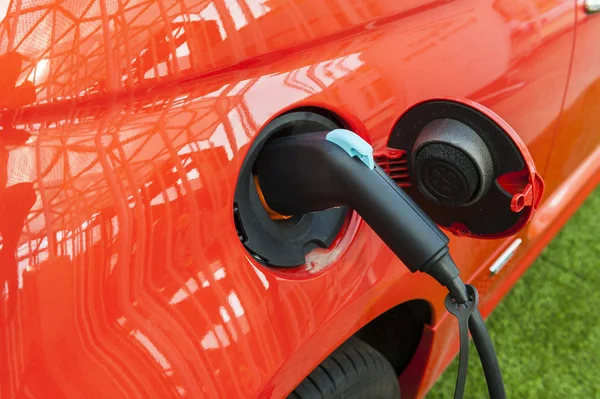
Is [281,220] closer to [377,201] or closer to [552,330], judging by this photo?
[377,201]

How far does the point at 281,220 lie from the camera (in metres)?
1.03

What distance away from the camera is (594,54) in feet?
5.41

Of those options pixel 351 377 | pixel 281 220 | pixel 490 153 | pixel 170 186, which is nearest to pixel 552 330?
pixel 351 377

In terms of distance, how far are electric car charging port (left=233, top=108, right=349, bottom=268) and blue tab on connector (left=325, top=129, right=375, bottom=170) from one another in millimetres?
104

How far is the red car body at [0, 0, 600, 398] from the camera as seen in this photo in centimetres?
73

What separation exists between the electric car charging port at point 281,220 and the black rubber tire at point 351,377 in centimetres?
26

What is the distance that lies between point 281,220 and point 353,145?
0.21 m

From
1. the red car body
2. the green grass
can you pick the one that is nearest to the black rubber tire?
the red car body

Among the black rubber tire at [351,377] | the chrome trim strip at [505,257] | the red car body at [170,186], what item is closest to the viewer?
the red car body at [170,186]

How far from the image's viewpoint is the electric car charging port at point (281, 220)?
0.95 metres

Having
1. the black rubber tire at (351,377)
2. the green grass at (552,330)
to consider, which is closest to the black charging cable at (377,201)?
the black rubber tire at (351,377)

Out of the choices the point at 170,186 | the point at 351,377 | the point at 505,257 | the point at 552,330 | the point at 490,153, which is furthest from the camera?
the point at 552,330

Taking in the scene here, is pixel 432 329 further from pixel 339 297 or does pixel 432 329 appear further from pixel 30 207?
pixel 30 207

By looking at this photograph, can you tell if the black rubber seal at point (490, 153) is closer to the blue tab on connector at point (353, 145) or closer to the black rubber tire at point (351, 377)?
Answer: the blue tab on connector at point (353, 145)
